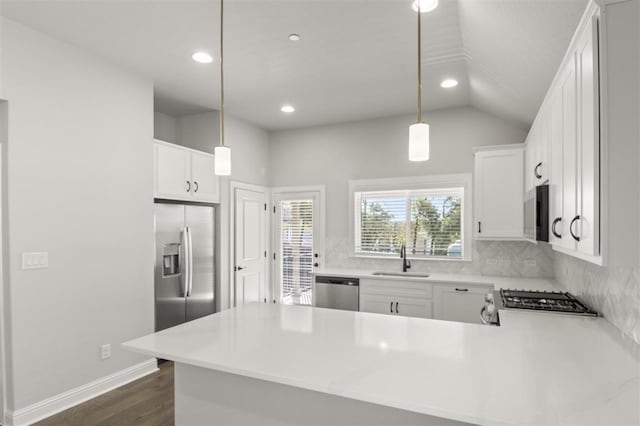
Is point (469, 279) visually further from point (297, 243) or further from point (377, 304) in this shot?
point (297, 243)

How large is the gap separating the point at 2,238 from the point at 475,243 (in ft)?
14.5

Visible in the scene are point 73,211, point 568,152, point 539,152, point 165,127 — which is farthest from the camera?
point 165,127

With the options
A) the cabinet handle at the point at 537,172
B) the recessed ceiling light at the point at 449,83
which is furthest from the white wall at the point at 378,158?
the cabinet handle at the point at 537,172

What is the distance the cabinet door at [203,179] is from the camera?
4.15 m

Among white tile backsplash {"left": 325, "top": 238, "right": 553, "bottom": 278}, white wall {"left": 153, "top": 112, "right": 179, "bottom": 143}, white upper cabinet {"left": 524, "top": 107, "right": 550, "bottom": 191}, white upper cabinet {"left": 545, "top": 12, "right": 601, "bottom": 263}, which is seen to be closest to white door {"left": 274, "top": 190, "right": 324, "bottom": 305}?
white tile backsplash {"left": 325, "top": 238, "right": 553, "bottom": 278}

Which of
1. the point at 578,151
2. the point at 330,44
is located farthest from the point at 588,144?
the point at 330,44

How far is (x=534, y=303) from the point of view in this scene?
2652mm

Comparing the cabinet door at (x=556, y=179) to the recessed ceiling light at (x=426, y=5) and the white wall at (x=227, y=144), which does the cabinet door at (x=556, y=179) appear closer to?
the recessed ceiling light at (x=426, y=5)

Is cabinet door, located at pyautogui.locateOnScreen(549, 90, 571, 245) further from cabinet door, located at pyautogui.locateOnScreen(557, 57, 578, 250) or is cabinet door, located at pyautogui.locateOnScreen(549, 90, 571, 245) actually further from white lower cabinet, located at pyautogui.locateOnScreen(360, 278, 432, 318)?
white lower cabinet, located at pyautogui.locateOnScreen(360, 278, 432, 318)

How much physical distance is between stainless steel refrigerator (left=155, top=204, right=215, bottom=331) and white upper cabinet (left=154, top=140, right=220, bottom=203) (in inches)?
5.3

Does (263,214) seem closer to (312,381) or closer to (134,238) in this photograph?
(134,238)

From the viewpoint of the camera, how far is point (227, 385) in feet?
5.66

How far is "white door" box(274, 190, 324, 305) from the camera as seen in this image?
531 cm

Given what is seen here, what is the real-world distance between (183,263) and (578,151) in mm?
3556
